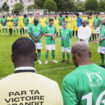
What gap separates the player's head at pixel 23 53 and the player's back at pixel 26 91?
152 mm

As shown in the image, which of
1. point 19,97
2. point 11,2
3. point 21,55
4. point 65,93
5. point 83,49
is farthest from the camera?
point 11,2

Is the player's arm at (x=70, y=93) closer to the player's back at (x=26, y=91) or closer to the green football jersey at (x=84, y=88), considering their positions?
the green football jersey at (x=84, y=88)

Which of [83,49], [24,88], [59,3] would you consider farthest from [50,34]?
[59,3]

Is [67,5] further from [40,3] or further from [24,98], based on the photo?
[24,98]

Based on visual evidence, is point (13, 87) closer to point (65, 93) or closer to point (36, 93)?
point (36, 93)

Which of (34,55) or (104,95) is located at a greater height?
(34,55)

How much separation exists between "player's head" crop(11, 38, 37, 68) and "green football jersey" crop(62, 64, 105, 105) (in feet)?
1.85

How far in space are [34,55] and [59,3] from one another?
83562 mm

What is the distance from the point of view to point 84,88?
8.76 feet

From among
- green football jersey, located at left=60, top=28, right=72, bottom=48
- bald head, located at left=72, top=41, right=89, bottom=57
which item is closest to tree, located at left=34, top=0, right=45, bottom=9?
green football jersey, located at left=60, top=28, right=72, bottom=48

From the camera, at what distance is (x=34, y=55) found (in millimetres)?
2426

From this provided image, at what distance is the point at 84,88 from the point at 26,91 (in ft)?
2.65

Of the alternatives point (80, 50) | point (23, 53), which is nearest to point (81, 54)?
point (80, 50)

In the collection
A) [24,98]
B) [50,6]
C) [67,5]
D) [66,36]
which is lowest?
[66,36]
